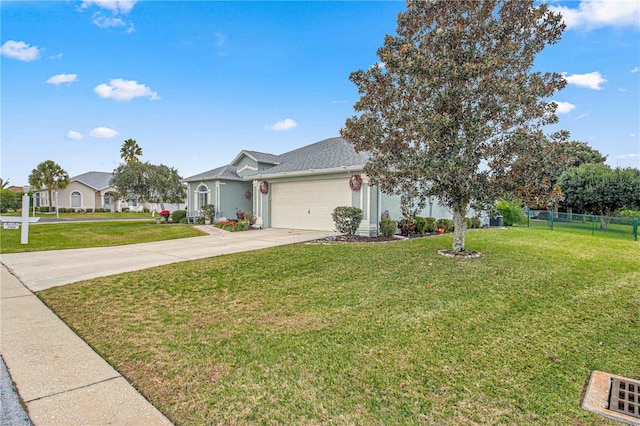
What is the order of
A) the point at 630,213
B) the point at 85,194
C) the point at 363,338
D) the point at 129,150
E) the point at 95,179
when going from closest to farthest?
the point at 363,338 < the point at 630,213 < the point at 85,194 < the point at 95,179 < the point at 129,150

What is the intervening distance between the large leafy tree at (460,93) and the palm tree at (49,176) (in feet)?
132

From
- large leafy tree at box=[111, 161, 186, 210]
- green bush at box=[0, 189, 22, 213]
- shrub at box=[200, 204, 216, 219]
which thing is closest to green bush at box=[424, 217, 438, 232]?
shrub at box=[200, 204, 216, 219]

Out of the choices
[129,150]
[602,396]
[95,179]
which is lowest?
[602,396]

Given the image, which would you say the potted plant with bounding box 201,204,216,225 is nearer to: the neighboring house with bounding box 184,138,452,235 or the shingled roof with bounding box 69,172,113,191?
the neighboring house with bounding box 184,138,452,235

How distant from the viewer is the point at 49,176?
34906 millimetres

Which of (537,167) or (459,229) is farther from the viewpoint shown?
(459,229)

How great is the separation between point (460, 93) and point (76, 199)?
4488cm

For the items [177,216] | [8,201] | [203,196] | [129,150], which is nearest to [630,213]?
[203,196]

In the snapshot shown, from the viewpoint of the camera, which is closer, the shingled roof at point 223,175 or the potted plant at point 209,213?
the shingled roof at point 223,175

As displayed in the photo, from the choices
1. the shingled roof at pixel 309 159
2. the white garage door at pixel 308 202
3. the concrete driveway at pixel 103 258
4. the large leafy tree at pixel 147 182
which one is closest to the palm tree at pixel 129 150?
the large leafy tree at pixel 147 182

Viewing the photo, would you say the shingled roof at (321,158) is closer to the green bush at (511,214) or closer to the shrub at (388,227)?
the shrub at (388,227)

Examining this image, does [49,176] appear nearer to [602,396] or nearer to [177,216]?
[177,216]

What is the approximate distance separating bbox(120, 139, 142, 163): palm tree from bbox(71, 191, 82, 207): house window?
7103 mm

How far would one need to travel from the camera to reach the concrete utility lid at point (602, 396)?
2.39 meters
